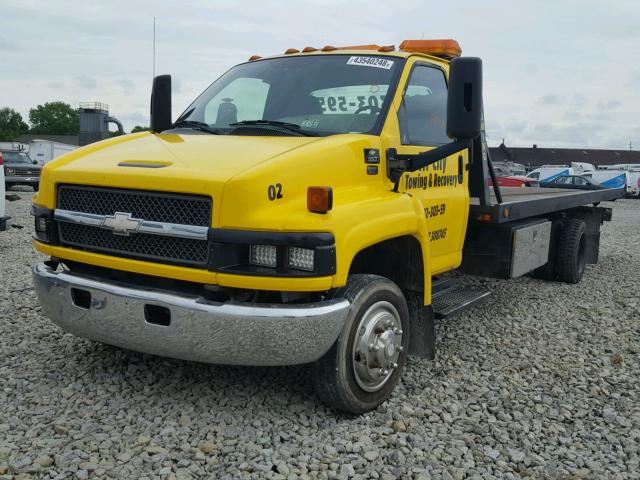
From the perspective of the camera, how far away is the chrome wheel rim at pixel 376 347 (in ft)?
12.1

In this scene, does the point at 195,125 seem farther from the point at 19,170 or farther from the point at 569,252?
the point at 19,170

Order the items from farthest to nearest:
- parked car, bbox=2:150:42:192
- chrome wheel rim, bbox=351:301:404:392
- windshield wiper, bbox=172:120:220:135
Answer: parked car, bbox=2:150:42:192
windshield wiper, bbox=172:120:220:135
chrome wheel rim, bbox=351:301:404:392

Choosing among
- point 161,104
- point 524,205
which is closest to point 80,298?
point 161,104

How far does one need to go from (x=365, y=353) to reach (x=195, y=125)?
6.89 ft

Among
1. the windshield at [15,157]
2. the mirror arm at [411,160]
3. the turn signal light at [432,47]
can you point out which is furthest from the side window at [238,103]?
the windshield at [15,157]

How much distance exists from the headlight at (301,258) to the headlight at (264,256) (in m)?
0.08

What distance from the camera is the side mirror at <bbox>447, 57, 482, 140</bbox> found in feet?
12.4

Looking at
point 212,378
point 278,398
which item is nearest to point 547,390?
point 278,398

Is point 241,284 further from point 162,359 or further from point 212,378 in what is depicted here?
point 162,359

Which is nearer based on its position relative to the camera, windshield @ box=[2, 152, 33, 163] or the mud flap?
the mud flap

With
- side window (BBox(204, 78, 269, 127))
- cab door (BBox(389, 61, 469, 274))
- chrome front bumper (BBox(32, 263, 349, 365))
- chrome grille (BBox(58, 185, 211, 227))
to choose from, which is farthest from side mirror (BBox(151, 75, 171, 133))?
cab door (BBox(389, 61, 469, 274))

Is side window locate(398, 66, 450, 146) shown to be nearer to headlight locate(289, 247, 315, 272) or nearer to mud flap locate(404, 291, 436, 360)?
mud flap locate(404, 291, 436, 360)

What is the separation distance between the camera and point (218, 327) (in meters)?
3.27

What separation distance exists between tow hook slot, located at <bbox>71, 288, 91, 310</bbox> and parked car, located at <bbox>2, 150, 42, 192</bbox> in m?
21.9
